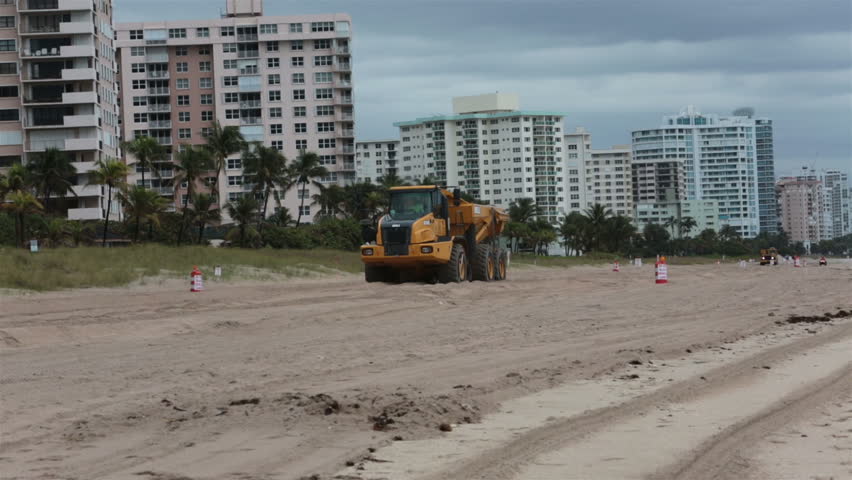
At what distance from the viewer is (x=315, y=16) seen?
385ft

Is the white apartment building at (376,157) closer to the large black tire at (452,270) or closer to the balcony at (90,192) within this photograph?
the balcony at (90,192)

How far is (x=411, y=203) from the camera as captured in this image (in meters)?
28.4

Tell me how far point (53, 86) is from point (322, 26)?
1487 inches

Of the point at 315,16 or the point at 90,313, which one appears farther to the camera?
the point at 315,16

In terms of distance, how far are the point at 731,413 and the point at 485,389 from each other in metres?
2.52

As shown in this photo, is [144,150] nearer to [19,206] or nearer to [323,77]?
[19,206]

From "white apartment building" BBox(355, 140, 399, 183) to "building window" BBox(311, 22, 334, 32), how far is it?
7107 cm

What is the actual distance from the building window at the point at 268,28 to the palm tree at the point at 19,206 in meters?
57.9

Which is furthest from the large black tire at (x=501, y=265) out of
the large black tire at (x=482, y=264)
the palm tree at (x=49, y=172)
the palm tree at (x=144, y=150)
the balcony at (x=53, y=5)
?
the balcony at (x=53, y=5)

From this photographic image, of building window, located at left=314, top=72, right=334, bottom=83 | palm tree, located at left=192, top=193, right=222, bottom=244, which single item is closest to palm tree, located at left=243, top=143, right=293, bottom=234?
palm tree, located at left=192, top=193, right=222, bottom=244

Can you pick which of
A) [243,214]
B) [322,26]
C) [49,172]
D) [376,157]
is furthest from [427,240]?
[376,157]

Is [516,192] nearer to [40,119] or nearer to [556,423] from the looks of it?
[40,119]

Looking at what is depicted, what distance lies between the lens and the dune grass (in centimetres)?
2833

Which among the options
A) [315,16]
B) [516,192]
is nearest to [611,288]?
[315,16]
